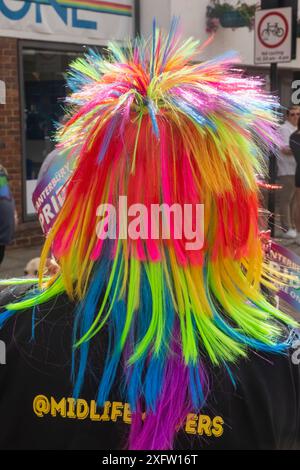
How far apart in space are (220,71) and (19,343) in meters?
0.67

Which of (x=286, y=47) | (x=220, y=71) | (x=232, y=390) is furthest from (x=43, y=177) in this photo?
(x=286, y=47)

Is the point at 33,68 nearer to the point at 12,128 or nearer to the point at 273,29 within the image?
the point at 12,128

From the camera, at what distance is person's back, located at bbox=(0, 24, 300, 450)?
111 centimetres

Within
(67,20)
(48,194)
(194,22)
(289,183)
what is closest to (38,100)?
(67,20)

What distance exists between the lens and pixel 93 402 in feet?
3.81

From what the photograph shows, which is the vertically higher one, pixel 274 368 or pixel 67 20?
pixel 67 20

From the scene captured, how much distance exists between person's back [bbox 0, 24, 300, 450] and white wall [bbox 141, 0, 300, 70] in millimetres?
7221

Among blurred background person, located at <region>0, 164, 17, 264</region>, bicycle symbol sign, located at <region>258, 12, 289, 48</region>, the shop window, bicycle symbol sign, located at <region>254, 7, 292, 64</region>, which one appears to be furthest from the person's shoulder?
the shop window

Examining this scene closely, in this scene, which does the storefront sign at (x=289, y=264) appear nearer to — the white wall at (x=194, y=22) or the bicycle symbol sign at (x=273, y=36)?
the bicycle symbol sign at (x=273, y=36)

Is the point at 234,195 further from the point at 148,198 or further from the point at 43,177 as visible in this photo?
the point at 43,177

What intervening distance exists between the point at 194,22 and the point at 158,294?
28.5ft

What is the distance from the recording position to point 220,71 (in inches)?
47.2

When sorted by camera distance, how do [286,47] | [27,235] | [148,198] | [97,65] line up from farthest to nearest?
[27,235] < [286,47] < [97,65] < [148,198]

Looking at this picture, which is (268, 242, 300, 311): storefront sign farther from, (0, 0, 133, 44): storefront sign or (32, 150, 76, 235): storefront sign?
(0, 0, 133, 44): storefront sign
